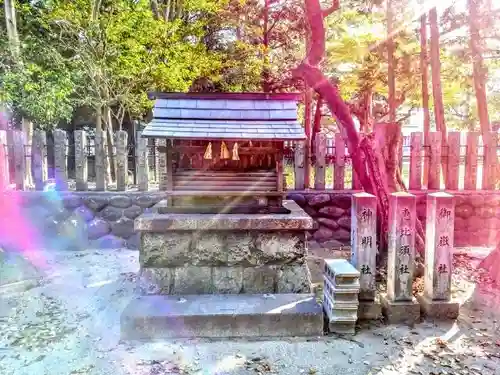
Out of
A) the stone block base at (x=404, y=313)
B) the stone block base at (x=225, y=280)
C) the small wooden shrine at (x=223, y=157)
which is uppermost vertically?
the small wooden shrine at (x=223, y=157)

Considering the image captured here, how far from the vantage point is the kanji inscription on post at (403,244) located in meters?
4.93

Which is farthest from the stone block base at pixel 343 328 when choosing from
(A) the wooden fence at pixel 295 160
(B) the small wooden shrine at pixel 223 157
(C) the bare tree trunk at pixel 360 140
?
(A) the wooden fence at pixel 295 160

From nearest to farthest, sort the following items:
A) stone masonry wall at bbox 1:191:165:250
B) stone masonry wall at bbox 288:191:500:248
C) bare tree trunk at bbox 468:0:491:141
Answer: stone masonry wall at bbox 1:191:165:250 → stone masonry wall at bbox 288:191:500:248 → bare tree trunk at bbox 468:0:491:141

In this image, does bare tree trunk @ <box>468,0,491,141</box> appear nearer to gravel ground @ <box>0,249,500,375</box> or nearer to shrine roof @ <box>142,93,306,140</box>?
gravel ground @ <box>0,249,500,375</box>

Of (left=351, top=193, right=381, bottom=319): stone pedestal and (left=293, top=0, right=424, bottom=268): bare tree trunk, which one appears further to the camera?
(left=293, top=0, right=424, bottom=268): bare tree trunk

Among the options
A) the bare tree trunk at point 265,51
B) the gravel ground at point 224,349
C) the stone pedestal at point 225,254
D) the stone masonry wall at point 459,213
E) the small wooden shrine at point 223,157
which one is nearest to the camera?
the gravel ground at point 224,349

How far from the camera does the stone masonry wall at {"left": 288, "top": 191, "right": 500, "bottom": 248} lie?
8.53m

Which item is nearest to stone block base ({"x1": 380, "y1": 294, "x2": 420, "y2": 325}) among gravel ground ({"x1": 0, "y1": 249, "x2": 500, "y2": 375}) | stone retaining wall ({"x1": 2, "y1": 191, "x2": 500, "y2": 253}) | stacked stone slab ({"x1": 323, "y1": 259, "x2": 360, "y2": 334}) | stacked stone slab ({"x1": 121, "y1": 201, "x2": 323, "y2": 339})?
gravel ground ({"x1": 0, "y1": 249, "x2": 500, "y2": 375})

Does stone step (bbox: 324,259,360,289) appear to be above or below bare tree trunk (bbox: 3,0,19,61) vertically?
below

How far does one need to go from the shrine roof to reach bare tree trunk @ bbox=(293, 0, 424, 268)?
1.31 meters

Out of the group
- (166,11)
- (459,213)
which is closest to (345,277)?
(459,213)

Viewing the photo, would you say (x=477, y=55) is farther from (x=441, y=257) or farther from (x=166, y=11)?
(x=166, y=11)

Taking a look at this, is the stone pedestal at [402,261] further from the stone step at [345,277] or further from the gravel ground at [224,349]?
the stone step at [345,277]

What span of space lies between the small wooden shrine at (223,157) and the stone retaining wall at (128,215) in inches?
118
